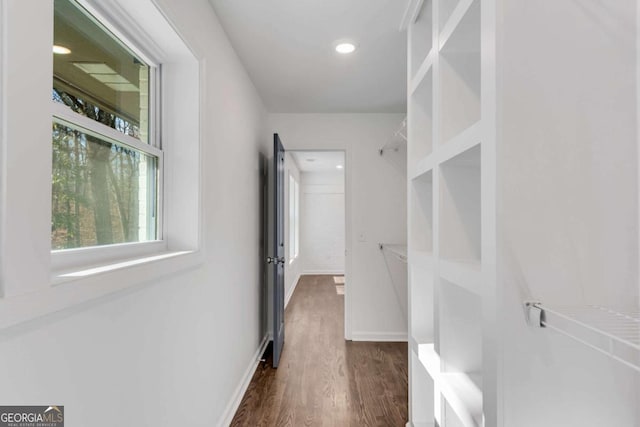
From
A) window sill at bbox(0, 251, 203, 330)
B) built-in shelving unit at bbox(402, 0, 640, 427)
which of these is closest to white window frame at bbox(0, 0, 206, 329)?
window sill at bbox(0, 251, 203, 330)

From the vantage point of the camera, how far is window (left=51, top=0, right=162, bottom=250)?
1.04m

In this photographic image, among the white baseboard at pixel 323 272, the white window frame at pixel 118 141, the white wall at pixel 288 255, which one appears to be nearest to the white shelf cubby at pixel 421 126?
the white window frame at pixel 118 141

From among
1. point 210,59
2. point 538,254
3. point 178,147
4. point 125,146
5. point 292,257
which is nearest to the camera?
point 538,254

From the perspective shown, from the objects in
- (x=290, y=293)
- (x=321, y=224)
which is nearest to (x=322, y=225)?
(x=321, y=224)

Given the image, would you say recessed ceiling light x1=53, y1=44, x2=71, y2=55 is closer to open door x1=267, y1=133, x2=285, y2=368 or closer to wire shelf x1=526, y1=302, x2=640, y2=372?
wire shelf x1=526, y1=302, x2=640, y2=372

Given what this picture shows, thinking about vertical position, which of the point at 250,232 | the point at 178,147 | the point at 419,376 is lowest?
the point at 419,376

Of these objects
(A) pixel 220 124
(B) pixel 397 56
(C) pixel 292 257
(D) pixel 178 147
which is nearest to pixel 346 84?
Result: (B) pixel 397 56

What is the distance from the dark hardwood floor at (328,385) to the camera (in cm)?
233

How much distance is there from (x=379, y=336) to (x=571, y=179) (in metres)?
3.25

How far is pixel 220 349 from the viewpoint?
217 cm

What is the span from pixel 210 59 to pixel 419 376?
2.13 metres

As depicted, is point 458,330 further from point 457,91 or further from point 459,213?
point 457,91

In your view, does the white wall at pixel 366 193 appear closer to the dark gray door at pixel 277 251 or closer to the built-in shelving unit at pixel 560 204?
the dark gray door at pixel 277 251

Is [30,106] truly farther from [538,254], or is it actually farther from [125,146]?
[538,254]
